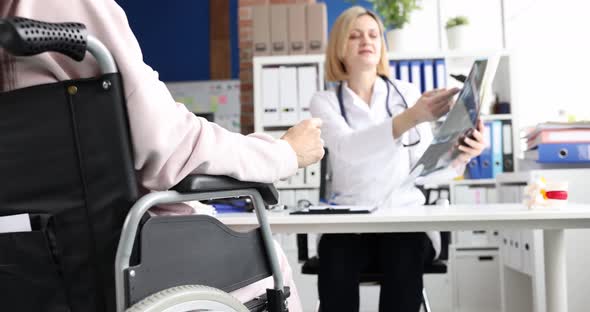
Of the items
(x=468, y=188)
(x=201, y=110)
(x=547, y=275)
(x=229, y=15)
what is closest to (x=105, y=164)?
(x=547, y=275)

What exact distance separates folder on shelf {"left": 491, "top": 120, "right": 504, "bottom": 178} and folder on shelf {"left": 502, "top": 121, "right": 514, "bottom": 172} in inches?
0.7

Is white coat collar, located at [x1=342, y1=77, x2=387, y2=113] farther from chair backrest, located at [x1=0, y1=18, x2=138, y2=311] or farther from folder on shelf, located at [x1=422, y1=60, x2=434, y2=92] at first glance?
folder on shelf, located at [x1=422, y1=60, x2=434, y2=92]

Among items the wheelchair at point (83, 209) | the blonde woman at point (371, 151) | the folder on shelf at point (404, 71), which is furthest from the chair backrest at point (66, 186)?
the folder on shelf at point (404, 71)

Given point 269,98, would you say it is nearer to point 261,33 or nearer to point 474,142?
point 261,33

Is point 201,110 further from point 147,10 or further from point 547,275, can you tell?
point 547,275

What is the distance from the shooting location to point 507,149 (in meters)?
3.87

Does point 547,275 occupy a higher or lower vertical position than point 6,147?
lower

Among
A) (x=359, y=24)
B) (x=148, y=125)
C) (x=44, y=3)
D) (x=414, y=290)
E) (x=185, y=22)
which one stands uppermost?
(x=185, y=22)

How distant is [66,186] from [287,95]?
3160 millimetres

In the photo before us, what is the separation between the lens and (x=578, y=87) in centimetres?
488

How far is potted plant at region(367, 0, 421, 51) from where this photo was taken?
13.2 ft

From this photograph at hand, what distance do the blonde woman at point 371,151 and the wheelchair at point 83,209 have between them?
1.07 meters

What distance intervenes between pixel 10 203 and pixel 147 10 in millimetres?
5471

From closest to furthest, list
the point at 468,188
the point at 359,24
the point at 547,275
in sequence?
1. the point at 547,275
2. the point at 359,24
3. the point at 468,188
